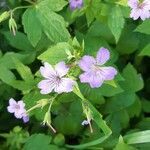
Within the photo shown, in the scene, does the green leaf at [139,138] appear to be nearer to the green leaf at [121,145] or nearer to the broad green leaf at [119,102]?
the green leaf at [121,145]

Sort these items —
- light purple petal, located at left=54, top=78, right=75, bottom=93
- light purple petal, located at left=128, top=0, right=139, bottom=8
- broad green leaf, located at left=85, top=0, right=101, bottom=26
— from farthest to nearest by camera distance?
1. broad green leaf, located at left=85, top=0, right=101, bottom=26
2. light purple petal, located at left=128, top=0, right=139, bottom=8
3. light purple petal, located at left=54, top=78, right=75, bottom=93

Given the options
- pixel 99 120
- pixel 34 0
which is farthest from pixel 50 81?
pixel 34 0

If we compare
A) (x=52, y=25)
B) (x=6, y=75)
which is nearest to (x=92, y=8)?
(x=52, y=25)

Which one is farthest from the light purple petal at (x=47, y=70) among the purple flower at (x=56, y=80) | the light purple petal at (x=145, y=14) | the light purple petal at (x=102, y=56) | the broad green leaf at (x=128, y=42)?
the broad green leaf at (x=128, y=42)

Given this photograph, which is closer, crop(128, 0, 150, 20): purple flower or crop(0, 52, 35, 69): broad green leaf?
crop(128, 0, 150, 20): purple flower

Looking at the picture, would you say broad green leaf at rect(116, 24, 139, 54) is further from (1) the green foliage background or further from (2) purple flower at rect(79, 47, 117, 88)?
(2) purple flower at rect(79, 47, 117, 88)

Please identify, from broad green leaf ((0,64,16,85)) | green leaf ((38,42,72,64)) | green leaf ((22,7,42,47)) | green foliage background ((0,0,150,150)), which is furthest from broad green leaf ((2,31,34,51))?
green leaf ((38,42,72,64))
